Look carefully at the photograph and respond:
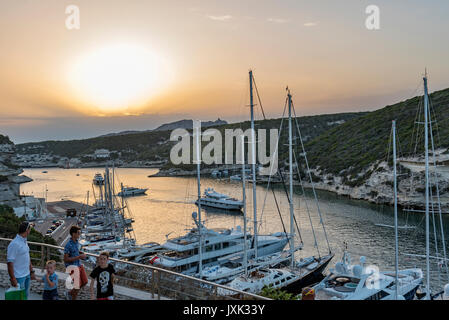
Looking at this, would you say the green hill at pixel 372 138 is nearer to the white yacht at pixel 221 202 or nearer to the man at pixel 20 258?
the white yacht at pixel 221 202

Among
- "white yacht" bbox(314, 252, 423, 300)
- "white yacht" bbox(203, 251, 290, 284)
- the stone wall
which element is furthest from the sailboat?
the stone wall

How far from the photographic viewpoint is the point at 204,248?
87.3 feet

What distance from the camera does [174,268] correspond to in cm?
2491

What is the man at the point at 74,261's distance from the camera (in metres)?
6.84

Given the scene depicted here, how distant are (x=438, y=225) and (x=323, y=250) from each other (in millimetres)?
16447

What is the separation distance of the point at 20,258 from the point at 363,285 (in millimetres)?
16321

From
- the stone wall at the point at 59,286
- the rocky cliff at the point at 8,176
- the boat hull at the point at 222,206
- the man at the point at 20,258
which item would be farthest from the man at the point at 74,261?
the boat hull at the point at 222,206

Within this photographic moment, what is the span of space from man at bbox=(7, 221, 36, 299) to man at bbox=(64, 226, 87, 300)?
27.1 inches

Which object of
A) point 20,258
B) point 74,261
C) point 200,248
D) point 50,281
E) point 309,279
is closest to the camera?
point 20,258

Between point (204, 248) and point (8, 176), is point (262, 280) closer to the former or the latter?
point (204, 248)

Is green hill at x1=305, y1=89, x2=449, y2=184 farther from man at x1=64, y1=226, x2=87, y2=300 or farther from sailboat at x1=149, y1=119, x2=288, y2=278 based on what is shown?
man at x1=64, y1=226, x2=87, y2=300

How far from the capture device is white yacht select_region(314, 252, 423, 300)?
1766 centimetres

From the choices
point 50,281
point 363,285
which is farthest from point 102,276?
point 363,285
